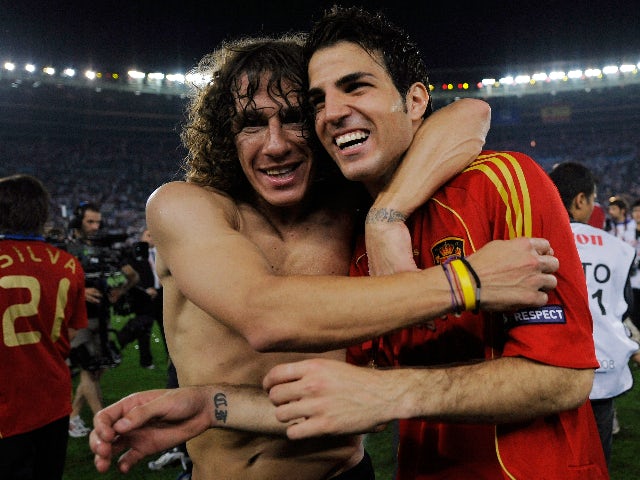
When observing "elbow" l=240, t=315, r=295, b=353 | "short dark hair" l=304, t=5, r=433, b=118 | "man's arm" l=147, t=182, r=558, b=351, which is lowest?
"elbow" l=240, t=315, r=295, b=353

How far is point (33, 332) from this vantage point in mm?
3699

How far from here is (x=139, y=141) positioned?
34.4m

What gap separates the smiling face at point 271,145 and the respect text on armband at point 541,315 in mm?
1062

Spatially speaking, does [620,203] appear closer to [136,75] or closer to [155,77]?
[155,77]

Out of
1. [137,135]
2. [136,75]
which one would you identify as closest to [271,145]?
[136,75]

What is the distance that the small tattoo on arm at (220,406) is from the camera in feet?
6.33

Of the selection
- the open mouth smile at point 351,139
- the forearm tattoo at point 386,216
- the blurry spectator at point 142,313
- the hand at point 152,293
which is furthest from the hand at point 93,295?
the forearm tattoo at point 386,216

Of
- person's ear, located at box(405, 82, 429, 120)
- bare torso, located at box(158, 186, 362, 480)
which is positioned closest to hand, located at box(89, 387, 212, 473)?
bare torso, located at box(158, 186, 362, 480)

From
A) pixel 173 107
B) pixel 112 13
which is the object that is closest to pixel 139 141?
pixel 173 107

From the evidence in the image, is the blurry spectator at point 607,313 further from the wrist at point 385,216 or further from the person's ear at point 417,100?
the wrist at point 385,216

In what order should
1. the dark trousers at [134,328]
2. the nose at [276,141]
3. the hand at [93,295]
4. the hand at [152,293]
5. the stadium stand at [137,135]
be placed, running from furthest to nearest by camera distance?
the stadium stand at [137,135]
the hand at [152,293]
the dark trousers at [134,328]
the hand at [93,295]
the nose at [276,141]

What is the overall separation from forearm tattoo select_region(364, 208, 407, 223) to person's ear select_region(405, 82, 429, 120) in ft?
1.47

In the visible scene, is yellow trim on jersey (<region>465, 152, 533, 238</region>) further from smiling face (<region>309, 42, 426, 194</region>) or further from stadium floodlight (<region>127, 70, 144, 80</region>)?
stadium floodlight (<region>127, 70, 144, 80</region>)

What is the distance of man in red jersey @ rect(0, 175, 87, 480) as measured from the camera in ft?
11.3
